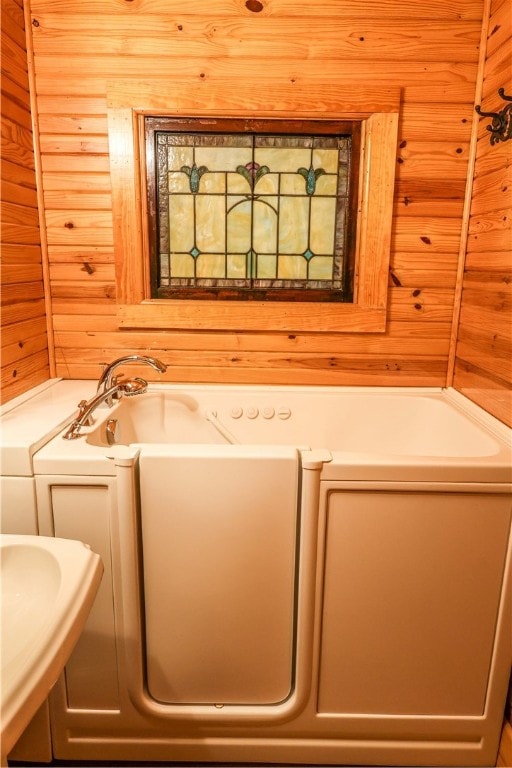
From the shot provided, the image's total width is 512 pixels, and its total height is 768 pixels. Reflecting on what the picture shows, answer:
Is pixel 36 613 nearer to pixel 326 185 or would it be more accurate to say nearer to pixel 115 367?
pixel 115 367

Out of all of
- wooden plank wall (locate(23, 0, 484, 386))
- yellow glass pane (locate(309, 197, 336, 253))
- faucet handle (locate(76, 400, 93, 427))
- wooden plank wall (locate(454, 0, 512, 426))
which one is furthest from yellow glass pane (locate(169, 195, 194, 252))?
wooden plank wall (locate(454, 0, 512, 426))

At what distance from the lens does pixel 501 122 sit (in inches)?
65.3

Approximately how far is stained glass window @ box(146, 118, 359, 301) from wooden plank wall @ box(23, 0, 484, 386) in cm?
14

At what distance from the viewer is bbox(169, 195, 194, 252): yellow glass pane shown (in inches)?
77.5

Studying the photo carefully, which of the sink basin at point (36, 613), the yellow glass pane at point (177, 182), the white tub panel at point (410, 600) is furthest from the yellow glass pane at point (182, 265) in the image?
the sink basin at point (36, 613)

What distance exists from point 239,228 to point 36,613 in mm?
1577

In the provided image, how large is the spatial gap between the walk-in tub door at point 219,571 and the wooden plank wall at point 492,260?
2.88 ft

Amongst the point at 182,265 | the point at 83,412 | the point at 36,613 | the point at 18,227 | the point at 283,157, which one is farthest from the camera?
the point at 182,265

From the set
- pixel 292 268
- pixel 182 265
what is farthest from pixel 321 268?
pixel 182 265

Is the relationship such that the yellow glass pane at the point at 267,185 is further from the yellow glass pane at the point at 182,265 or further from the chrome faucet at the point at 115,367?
the chrome faucet at the point at 115,367

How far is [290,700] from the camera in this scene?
140cm

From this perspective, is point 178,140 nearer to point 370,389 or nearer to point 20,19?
point 20,19

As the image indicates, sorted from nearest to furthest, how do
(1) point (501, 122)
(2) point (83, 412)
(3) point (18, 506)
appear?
1. (3) point (18, 506)
2. (2) point (83, 412)
3. (1) point (501, 122)

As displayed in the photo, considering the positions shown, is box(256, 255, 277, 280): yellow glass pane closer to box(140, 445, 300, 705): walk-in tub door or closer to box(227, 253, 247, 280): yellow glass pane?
box(227, 253, 247, 280): yellow glass pane
